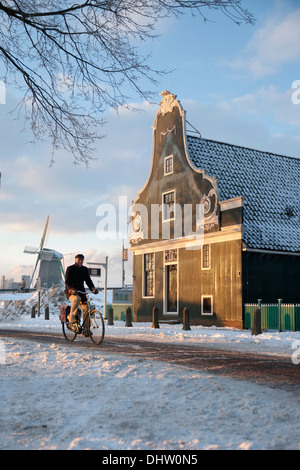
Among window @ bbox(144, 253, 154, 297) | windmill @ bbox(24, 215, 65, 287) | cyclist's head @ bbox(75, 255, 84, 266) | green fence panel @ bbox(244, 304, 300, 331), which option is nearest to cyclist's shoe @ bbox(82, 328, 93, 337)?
cyclist's head @ bbox(75, 255, 84, 266)

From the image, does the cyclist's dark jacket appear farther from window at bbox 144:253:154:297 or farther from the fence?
window at bbox 144:253:154:297

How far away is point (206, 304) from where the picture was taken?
23.7 metres

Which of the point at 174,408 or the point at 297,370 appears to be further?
the point at 297,370

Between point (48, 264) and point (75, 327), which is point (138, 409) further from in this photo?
point (48, 264)

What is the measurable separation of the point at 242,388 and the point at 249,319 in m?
15.5

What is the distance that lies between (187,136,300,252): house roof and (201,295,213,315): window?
364cm

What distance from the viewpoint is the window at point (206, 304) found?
23.3 m

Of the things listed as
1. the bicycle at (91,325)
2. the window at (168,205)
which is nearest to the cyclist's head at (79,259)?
the bicycle at (91,325)

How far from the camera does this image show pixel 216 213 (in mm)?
22719

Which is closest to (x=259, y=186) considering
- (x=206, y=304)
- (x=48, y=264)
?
(x=206, y=304)

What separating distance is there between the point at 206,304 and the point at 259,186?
655cm

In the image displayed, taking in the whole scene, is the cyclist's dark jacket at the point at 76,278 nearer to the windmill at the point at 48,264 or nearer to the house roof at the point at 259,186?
the house roof at the point at 259,186

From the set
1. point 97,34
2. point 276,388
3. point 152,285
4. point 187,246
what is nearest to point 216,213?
point 187,246
